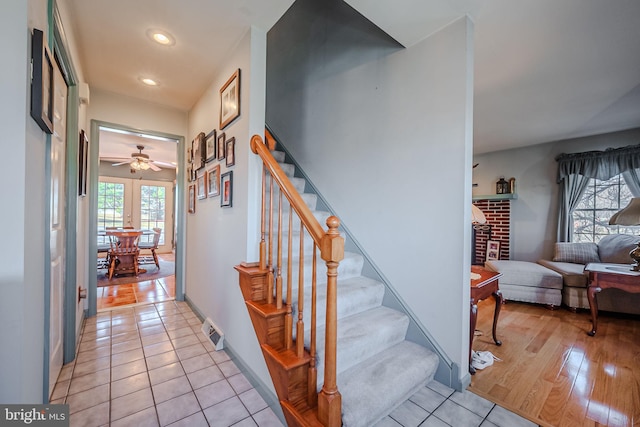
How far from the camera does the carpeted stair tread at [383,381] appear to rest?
4.25ft

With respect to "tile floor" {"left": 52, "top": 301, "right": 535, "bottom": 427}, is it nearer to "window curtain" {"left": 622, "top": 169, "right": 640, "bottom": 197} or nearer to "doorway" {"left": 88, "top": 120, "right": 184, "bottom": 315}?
"doorway" {"left": 88, "top": 120, "right": 184, "bottom": 315}

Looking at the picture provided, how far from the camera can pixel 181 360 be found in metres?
2.04

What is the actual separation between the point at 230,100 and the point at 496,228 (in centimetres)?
519

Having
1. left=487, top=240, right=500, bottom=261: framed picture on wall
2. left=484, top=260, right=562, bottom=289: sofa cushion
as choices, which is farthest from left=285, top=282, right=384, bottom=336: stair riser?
left=487, top=240, right=500, bottom=261: framed picture on wall

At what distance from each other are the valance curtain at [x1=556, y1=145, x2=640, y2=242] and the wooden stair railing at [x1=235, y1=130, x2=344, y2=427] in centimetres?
489

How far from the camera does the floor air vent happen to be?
2.18 meters

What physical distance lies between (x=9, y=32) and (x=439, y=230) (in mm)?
2173

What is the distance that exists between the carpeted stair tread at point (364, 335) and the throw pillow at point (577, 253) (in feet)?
11.8

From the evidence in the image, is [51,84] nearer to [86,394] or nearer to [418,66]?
[86,394]

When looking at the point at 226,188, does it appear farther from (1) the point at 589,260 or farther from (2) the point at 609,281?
(1) the point at 589,260

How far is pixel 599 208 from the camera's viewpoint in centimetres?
405

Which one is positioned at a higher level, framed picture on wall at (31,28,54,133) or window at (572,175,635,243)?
framed picture on wall at (31,28,54,133)

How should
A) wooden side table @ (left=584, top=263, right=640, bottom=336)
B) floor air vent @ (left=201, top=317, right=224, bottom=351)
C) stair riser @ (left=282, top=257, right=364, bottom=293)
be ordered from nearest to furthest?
stair riser @ (left=282, top=257, right=364, bottom=293), floor air vent @ (left=201, top=317, right=224, bottom=351), wooden side table @ (left=584, top=263, right=640, bottom=336)

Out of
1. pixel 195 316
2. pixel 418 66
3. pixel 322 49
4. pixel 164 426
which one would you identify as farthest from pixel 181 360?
pixel 322 49
